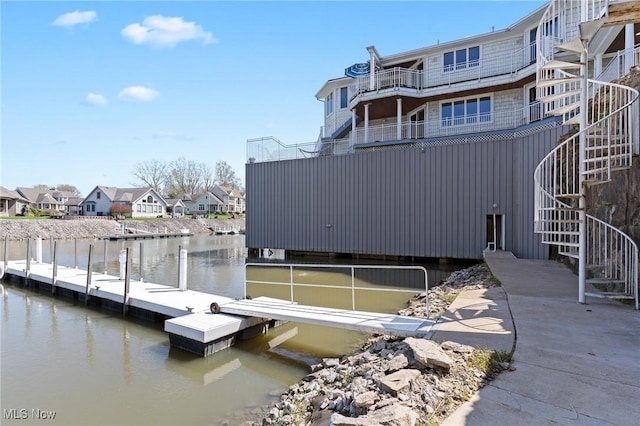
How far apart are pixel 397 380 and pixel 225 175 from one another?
71.9 metres

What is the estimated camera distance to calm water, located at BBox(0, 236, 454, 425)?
167 inches

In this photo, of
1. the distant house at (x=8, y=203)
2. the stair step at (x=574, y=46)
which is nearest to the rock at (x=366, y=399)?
the stair step at (x=574, y=46)

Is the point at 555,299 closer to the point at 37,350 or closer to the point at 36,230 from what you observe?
the point at 37,350

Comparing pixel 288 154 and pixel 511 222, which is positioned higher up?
pixel 288 154

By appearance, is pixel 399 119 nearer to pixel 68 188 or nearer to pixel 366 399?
pixel 366 399

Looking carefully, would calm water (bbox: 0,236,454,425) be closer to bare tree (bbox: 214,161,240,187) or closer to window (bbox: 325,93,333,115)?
window (bbox: 325,93,333,115)

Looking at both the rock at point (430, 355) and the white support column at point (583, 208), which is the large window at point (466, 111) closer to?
the white support column at point (583, 208)

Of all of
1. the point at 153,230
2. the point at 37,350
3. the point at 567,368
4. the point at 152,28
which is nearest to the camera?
the point at 567,368

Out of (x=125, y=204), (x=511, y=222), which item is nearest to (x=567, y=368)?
(x=511, y=222)

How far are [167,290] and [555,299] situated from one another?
7.61 m

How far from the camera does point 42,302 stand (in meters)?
9.34

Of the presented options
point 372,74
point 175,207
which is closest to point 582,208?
point 372,74

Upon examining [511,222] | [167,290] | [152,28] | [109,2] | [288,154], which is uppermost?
[109,2]

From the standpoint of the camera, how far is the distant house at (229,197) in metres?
64.0
